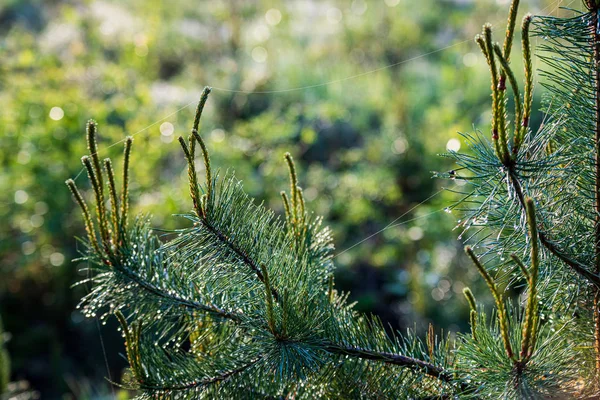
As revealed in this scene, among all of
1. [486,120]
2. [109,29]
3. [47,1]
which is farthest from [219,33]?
[47,1]

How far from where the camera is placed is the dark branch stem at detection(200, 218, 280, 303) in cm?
92

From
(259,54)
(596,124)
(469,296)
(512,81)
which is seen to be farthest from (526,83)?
(259,54)

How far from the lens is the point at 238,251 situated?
0.95m

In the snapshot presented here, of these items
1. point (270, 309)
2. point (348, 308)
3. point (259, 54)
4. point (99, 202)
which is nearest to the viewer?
point (270, 309)

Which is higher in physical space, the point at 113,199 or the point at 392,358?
the point at 113,199

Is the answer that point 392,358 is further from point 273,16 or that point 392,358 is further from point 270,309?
point 273,16

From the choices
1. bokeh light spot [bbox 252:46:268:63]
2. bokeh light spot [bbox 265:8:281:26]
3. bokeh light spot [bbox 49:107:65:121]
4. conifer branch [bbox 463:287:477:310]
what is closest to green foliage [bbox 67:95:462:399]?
conifer branch [bbox 463:287:477:310]

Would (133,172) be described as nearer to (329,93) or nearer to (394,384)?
(329,93)

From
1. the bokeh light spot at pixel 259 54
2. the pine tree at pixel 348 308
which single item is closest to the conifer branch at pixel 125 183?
the pine tree at pixel 348 308

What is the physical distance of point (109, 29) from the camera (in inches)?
→ 256

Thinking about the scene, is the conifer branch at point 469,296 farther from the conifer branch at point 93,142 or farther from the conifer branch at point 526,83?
the conifer branch at point 93,142

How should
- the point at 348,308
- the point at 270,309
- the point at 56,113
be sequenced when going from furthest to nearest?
1. the point at 56,113
2. the point at 348,308
3. the point at 270,309

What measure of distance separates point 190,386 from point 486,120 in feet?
11.9

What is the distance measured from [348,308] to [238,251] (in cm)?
27
